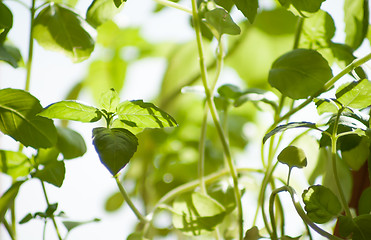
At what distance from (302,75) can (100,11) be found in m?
0.22

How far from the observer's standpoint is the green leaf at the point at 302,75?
415 millimetres

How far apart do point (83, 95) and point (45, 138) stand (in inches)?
30.9

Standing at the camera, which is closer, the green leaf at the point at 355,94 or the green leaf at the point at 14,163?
the green leaf at the point at 355,94

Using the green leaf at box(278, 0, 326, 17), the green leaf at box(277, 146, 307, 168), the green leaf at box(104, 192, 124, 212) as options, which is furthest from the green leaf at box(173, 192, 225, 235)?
the green leaf at box(104, 192, 124, 212)

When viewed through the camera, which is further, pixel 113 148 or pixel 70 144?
pixel 70 144

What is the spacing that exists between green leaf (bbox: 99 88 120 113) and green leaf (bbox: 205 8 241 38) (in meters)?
0.11

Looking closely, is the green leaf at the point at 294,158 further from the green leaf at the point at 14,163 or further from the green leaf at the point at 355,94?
the green leaf at the point at 14,163

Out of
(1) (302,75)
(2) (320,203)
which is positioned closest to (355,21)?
(1) (302,75)

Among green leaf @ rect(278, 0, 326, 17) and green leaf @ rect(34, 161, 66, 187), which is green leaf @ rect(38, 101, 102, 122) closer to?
green leaf @ rect(34, 161, 66, 187)

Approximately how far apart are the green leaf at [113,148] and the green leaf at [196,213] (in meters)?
0.15

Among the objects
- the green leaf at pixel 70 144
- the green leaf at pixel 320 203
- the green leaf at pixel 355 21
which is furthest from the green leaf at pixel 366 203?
the green leaf at pixel 70 144

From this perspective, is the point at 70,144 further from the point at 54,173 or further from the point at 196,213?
the point at 196,213

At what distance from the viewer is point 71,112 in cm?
35

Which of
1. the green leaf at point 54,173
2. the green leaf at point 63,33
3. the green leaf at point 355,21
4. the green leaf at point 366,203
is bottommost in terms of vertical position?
the green leaf at point 366,203
